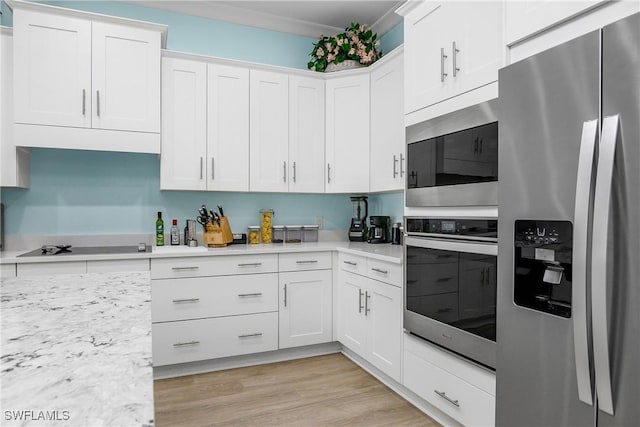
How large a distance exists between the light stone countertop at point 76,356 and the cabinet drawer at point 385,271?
1741mm

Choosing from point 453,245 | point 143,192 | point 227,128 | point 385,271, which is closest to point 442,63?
point 453,245

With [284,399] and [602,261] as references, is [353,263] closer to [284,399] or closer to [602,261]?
[284,399]

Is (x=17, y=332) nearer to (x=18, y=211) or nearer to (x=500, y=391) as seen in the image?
(x=500, y=391)

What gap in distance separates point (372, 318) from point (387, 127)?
1.49 metres

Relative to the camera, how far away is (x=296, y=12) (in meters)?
3.67

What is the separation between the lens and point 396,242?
3.49m

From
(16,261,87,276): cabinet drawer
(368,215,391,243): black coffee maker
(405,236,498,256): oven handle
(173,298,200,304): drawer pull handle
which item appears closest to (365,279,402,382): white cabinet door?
(405,236,498,256): oven handle

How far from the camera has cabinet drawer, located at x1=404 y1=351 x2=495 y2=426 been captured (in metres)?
1.86

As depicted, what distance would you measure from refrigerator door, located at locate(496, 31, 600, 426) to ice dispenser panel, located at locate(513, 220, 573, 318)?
0.03m

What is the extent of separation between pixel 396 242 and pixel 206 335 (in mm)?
1697

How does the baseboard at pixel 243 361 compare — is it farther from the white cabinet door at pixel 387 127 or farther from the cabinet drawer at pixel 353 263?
the white cabinet door at pixel 387 127

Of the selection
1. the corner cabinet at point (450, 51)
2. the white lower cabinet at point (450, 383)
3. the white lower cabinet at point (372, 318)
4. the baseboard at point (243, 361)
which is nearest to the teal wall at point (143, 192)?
the white lower cabinet at point (372, 318)

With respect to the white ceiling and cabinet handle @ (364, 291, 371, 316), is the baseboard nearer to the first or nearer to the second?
cabinet handle @ (364, 291, 371, 316)

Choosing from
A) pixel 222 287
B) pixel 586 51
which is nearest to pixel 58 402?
pixel 586 51
